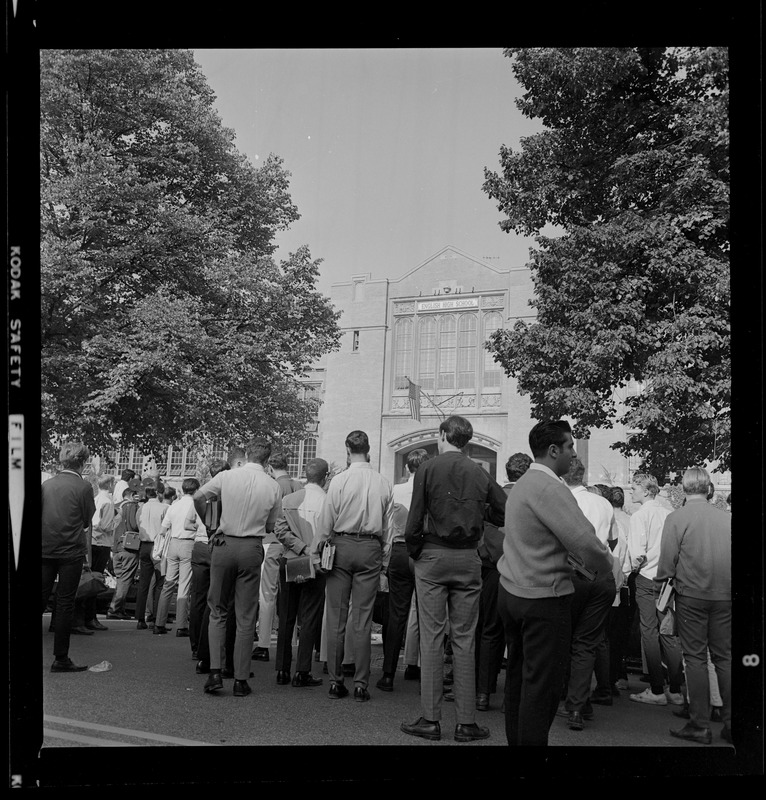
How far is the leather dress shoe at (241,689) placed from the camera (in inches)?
245

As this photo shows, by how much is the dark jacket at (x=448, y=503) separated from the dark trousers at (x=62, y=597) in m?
3.22

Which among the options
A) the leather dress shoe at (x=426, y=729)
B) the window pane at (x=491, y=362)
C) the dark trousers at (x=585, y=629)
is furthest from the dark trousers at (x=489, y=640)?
the window pane at (x=491, y=362)

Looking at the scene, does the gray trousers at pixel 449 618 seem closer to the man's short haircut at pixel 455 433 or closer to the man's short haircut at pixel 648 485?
the man's short haircut at pixel 455 433

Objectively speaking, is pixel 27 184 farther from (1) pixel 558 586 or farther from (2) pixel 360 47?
(1) pixel 558 586

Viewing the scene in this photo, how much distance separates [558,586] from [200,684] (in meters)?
3.60

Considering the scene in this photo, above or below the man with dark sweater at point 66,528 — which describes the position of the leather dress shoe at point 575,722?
below

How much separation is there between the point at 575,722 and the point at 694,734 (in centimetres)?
84

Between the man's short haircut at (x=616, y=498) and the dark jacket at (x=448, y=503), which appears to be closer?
the dark jacket at (x=448, y=503)

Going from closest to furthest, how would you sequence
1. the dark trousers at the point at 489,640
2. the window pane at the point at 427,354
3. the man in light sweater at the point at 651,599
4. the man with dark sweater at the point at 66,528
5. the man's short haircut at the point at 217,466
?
the dark trousers at the point at 489,640, the man in light sweater at the point at 651,599, the man with dark sweater at the point at 66,528, the man's short haircut at the point at 217,466, the window pane at the point at 427,354

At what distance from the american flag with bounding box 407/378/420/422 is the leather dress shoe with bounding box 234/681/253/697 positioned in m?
3.15

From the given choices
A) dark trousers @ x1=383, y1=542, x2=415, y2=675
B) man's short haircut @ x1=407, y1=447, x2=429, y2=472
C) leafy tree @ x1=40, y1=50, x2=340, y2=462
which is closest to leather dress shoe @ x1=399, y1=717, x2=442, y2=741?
dark trousers @ x1=383, y1=542, x2=415, y2=675

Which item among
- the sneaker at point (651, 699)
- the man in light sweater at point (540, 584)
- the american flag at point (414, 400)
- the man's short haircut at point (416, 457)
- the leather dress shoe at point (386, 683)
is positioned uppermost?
the american flag at point (414, 400)

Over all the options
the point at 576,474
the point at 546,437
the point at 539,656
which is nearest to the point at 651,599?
the point at 576,474

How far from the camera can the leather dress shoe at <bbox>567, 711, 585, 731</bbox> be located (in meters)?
5.68
